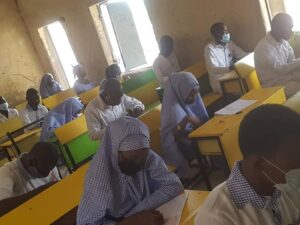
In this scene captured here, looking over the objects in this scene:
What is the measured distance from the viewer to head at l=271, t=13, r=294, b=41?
4141mm

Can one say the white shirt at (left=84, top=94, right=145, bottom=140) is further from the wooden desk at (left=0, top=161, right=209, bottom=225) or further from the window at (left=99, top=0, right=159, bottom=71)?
the window at (left=99, top=0, right=159, bottom=71)

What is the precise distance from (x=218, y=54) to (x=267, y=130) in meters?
4.49

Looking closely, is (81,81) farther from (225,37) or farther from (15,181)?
(15,181)

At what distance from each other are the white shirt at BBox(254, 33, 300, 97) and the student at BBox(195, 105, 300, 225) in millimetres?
3220

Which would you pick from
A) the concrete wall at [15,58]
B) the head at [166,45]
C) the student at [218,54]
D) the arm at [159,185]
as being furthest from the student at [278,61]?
the concrete wall at [15,58]

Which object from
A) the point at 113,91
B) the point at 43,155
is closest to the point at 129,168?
the point at 43,155

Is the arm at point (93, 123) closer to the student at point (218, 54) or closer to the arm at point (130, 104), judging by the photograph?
the arm at point (130, 104)

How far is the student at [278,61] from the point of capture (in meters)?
4.21

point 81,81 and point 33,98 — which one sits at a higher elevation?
point 33,98

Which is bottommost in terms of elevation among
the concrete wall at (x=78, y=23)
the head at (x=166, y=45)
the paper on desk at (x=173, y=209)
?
the paper on desk at (x=173, y=209)

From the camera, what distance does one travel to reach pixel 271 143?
1143mm

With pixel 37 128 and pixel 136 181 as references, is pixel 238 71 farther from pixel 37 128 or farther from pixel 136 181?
pixel 37 128

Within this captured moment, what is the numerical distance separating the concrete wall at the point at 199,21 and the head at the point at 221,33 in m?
0.30

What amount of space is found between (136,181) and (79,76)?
647cm
